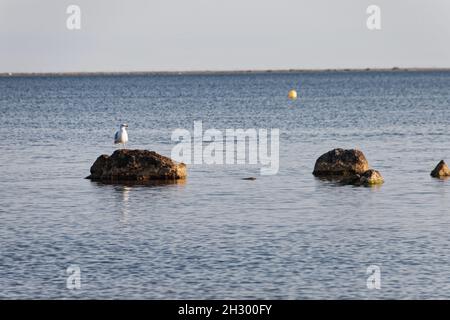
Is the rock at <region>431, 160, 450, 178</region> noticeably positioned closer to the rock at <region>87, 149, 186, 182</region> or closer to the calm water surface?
the calm water surface

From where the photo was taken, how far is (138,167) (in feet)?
145

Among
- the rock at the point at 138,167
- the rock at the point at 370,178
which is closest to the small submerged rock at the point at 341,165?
the rock at the point at 370,178

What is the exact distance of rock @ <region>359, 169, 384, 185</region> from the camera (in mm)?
42844

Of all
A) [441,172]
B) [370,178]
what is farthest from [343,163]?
[441,172]

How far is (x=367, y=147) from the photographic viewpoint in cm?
6334

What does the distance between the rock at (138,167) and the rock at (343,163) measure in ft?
21.4

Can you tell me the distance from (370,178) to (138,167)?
9757 mm

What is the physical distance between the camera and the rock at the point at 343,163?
45.6 meters

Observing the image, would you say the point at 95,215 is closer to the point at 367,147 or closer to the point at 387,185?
the point at 387,185

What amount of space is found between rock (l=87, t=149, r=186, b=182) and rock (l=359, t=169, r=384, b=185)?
25.8ft

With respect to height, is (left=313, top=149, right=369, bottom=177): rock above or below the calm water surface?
above

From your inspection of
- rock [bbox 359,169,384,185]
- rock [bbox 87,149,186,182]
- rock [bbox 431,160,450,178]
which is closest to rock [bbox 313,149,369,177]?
rock [bbox 359,169,384,185]

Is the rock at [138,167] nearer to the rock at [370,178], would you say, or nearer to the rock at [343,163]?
the rock at [343,163]
